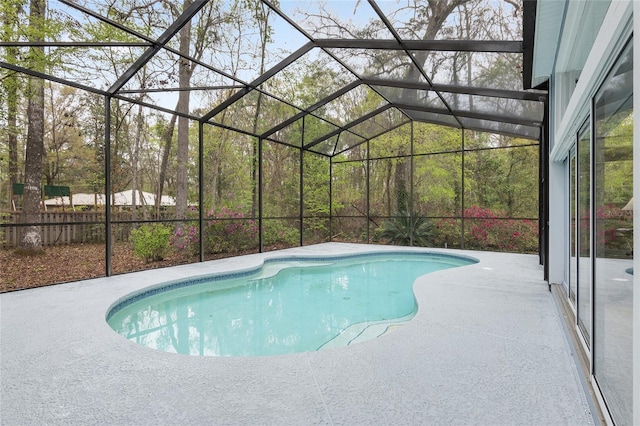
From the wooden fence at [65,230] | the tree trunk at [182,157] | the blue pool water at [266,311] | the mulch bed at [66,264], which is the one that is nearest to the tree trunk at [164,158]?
the wooden fence at [65,230]

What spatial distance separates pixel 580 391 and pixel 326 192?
1029 centimetres

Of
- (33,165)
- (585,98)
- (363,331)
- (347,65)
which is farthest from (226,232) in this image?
(585,98)

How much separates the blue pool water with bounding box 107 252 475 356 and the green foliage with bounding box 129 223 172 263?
249cm

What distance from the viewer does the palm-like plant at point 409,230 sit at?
10.8 meters

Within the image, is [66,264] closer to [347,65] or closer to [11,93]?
[11,93]

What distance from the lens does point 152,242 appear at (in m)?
8.04

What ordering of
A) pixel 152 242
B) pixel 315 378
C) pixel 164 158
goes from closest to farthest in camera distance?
pixel 315 378 < pixel 152 242 < pixel 164 158

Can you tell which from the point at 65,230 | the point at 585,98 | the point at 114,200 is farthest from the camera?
the point at 114,200

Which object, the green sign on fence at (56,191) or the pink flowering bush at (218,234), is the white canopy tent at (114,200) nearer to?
the green sign on fence at (56,191)

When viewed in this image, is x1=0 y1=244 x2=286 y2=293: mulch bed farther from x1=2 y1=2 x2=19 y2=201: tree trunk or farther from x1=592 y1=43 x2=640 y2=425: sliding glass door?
x1=592 y1=43 x2=640 y2=425: sliding glass door

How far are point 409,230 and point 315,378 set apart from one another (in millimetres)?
9044

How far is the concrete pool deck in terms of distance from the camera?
1.87 m

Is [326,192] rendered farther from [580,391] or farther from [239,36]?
[580,391]

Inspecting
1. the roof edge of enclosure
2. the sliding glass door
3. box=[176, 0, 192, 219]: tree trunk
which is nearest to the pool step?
the sliding glass door
